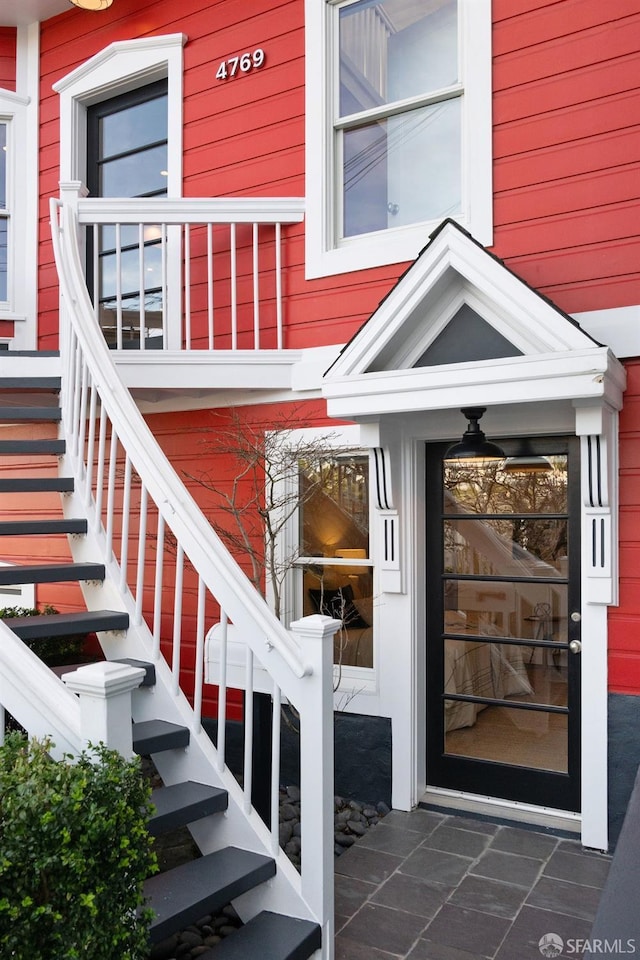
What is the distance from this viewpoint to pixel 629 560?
3254mm

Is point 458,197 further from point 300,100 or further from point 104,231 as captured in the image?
point 104,231

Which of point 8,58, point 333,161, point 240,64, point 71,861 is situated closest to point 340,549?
point 333,161

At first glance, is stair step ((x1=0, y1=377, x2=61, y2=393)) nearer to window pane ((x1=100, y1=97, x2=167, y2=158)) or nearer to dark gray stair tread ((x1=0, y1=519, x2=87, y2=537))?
dark gray stair tread ((x1=0, y1=519, x2=87, y2=537))

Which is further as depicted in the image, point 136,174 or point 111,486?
point 136,174

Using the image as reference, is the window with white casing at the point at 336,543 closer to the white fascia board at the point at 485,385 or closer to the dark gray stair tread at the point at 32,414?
the white fascia board at the point at 485,385

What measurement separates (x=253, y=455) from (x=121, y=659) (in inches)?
49.2

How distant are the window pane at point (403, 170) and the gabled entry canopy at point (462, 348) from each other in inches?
29.2

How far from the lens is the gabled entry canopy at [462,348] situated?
2.88 m

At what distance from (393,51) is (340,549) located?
2755mm

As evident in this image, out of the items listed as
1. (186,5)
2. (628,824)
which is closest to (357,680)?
(628,824)

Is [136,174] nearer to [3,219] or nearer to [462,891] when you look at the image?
[3,219]

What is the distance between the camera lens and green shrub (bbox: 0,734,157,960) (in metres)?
1.64

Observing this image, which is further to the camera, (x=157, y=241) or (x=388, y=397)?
(x=157, y=241)

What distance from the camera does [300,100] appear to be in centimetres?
417
